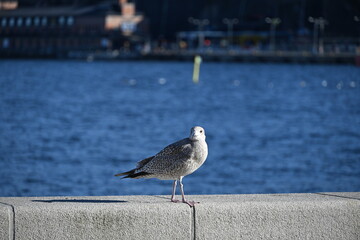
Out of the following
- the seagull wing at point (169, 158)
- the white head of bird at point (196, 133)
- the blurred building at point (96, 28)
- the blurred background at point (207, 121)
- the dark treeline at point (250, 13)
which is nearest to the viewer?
the white head of bird at point (196, 133)

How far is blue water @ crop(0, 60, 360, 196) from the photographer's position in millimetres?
24844

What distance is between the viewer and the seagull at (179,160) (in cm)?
615

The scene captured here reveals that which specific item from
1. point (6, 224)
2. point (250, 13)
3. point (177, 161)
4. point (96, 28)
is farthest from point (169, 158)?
point (250, 13)

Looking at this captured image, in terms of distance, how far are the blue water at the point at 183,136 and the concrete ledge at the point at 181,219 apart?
1663cm

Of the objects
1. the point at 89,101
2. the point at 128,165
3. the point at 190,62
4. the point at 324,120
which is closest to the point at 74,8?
the point at 190,62

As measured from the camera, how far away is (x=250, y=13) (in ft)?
613

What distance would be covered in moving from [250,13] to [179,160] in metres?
183

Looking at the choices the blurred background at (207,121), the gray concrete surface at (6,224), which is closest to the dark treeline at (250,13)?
the blurred background at (207,121)

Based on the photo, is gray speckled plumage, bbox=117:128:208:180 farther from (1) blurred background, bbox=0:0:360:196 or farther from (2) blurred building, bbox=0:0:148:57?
(2) blurred building, bbox=0:0:148:57

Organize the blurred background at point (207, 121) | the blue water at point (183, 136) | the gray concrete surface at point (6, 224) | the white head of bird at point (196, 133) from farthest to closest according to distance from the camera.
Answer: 1. the blurred background at point (207, 121)
2. the blue water at point (183, 136)
3. the white head of bird at point (196, 133)
4. the gray concrete surface at point (6, 224)

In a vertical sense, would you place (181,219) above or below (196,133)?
below

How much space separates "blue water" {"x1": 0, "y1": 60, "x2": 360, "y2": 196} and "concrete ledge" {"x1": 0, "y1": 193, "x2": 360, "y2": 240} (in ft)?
54.6

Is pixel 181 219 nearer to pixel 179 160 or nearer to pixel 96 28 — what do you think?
pixel 179 160

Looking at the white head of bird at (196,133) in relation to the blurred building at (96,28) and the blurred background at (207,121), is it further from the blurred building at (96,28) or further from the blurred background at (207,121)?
the blurred building at (96,28)
